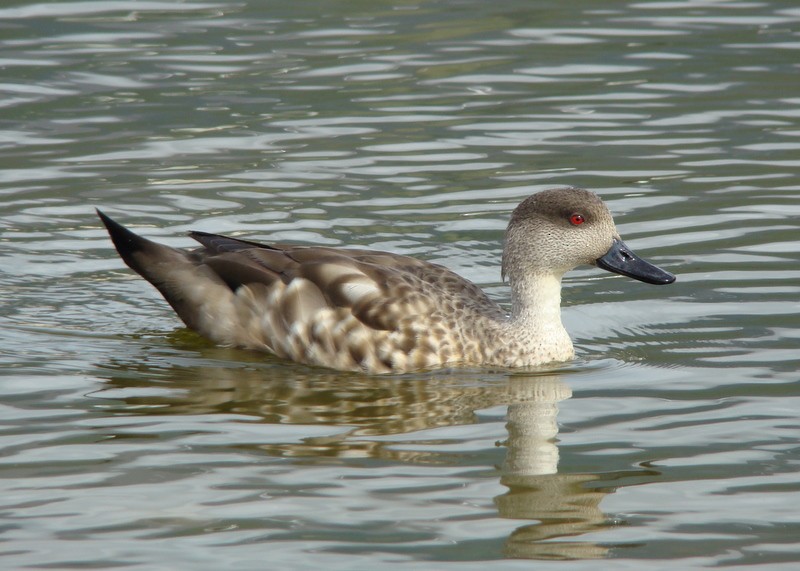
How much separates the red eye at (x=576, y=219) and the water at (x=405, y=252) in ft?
2.92

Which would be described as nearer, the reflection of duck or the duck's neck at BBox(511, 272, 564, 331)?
the reflection of duck

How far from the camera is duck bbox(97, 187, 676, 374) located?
387 inches

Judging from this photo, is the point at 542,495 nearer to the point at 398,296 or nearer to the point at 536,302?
the point at 398,296

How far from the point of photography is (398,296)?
9.86 m

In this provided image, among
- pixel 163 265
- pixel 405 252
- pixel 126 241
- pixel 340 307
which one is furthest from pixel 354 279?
pixel 405 252

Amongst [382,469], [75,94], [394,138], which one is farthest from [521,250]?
[75,94]

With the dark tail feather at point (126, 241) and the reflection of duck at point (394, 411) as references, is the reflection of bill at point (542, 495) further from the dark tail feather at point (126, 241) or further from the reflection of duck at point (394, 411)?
the dark tail feather at point (126, 241)

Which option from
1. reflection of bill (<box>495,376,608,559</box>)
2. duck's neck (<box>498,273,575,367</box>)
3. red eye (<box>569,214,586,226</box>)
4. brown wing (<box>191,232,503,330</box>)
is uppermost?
red eye (<box>569,214,586,226</box>)

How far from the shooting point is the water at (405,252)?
709 centimetres

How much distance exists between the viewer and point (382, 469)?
7719 millimetres

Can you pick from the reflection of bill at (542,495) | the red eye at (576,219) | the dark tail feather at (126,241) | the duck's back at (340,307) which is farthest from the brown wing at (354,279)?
the reflection of bill at (542,495)

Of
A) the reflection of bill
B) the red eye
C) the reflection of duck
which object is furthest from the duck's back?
the reflection of bill

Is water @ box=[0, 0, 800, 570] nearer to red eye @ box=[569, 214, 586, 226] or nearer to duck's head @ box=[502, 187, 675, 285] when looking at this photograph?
duck's head @ box=[502, 187, 675, 285]

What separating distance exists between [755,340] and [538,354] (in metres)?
1.39
